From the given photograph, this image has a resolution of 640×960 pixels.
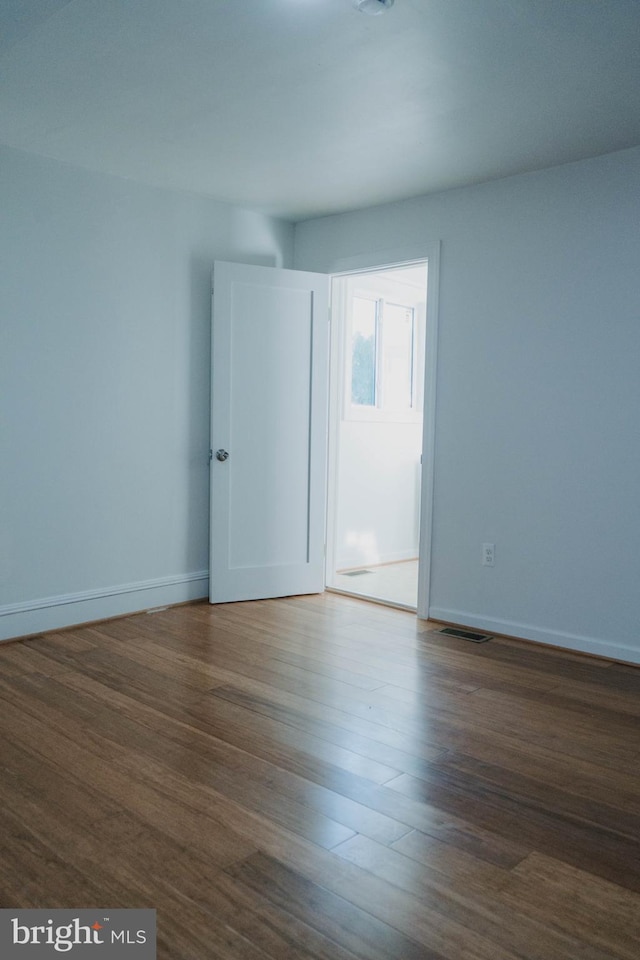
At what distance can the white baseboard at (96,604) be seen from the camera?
374cm

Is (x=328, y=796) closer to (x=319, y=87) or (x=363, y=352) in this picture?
(x=319, y=87)

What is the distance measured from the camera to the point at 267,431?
15.1 ft

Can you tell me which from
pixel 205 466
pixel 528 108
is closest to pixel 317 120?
pixel 528 108

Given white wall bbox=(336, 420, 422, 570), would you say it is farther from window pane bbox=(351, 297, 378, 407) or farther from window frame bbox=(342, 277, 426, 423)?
window pane bbox=(351, 297, 378, 407)

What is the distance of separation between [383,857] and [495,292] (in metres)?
2.93

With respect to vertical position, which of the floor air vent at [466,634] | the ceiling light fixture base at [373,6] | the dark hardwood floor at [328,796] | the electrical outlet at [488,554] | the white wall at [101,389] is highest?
the ceiling light fixture base at [373,6]

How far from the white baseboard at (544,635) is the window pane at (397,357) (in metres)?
2.34

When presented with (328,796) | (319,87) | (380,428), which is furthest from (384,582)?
(319,87)

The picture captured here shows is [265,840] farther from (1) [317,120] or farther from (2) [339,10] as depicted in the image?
(1) [317,120]

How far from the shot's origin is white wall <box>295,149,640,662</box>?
11.5 ft

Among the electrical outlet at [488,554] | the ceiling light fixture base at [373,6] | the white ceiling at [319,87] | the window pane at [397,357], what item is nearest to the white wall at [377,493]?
the window pane at [397,357]

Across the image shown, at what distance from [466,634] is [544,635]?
41 centimetres

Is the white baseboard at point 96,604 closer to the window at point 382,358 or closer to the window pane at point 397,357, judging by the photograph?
the window at point 382,358

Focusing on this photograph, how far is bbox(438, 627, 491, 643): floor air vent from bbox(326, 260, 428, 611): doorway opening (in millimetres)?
1056
